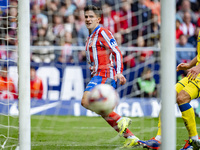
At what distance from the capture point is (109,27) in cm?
1029

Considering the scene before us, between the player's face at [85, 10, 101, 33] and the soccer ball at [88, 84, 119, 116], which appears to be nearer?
the soccer ball at [88, 84, 119, 116]

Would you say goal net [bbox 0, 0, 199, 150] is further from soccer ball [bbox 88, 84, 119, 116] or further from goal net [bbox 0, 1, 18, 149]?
soccer ball [bbox 88, 84, 119, 116]

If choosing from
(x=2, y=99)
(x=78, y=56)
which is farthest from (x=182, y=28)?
(x=2, y=99)

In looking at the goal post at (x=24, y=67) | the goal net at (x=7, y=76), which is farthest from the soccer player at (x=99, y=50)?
the goal net at (x=7, y=76)

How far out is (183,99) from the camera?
5020mm

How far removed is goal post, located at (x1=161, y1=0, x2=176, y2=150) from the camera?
3195 millimetres

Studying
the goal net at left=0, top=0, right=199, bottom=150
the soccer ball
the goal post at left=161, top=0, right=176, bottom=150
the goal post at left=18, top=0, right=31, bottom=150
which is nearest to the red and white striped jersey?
the soccer ball

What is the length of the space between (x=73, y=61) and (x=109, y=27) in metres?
1.33

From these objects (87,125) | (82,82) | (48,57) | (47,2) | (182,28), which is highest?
(47,2)

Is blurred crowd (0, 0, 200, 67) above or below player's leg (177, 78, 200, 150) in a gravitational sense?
above

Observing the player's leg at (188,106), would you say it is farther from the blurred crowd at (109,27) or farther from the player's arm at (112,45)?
the blurred crowd at (109,27)

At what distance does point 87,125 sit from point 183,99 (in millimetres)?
3355

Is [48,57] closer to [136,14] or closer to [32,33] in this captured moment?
[32,33]

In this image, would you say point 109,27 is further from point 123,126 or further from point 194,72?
point 194,72
